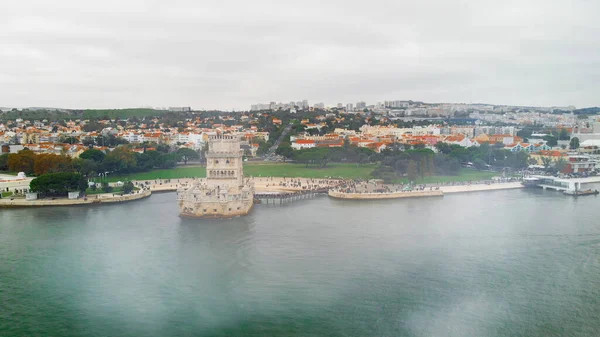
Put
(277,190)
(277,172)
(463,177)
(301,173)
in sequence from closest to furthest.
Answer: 1. (277,190)
2. (463,177)
3. (301,173)
4. (277,172)

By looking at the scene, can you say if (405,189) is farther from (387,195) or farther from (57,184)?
(57,184)

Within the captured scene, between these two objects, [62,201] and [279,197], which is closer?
[62,201]

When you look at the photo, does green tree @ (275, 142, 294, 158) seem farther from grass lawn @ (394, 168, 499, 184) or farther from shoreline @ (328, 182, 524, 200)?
shoreline @ (328, 182, 524, 200)

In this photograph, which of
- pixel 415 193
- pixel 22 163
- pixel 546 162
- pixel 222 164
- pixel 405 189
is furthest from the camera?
pixel 546 162

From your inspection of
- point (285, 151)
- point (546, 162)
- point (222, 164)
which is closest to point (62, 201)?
point (222, 164)

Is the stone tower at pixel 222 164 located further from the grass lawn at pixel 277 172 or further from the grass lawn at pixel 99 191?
the grass lawn at pixel 277 172

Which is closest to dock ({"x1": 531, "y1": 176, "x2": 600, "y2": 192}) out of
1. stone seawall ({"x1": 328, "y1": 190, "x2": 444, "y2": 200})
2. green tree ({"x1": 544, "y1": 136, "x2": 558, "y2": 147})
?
stone seawall ({"x1": 328, "y1": 190, "x2": 444, "y2": 200})
